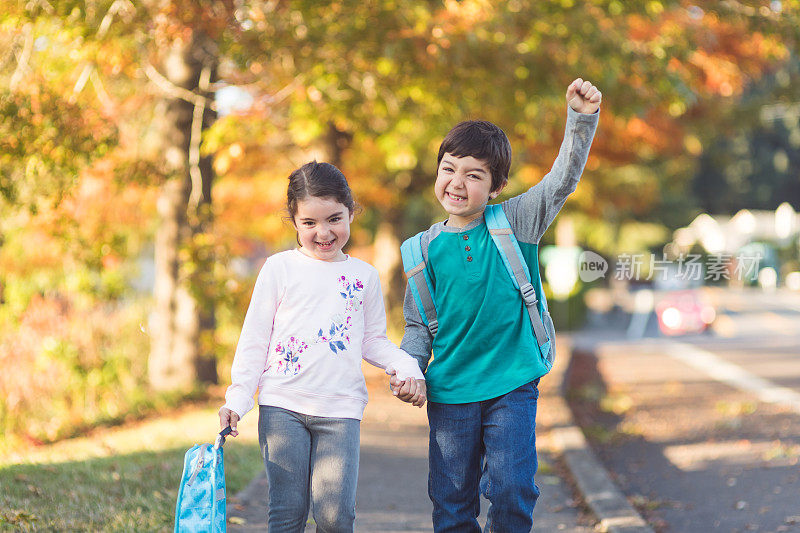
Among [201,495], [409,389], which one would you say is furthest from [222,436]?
[409,389]

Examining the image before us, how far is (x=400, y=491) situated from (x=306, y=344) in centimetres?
296

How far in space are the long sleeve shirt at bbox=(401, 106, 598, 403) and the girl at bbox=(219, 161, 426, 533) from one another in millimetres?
162

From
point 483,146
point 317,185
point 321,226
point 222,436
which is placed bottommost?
point 222,436

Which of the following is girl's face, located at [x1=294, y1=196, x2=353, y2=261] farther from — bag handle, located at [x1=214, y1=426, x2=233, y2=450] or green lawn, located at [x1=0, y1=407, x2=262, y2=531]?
green lawn, located at [x1=0, y1=407, x2=262, y2=531]

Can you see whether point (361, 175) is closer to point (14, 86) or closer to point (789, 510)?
point (14, 86)

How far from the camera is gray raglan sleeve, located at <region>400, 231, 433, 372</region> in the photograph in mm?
3426

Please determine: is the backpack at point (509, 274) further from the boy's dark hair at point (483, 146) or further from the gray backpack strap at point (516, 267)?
the boy's dark hair at point (483, 146)

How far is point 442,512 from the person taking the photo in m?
3.40

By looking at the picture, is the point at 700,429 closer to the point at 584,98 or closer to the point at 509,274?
the point at 509,274

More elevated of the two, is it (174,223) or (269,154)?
(269,154)

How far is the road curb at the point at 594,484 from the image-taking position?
506 cm

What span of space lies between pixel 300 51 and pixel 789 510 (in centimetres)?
499

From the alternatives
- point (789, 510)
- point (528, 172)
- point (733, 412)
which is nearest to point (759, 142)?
point (528, 172)

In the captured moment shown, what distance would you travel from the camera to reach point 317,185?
3264 mm
